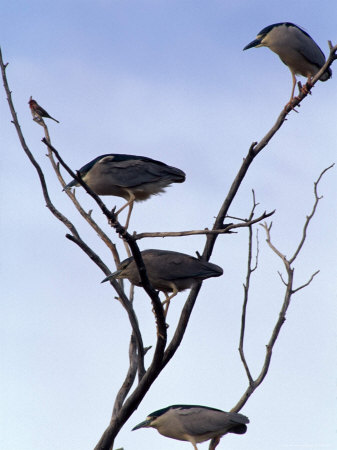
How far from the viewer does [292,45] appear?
8.08 m

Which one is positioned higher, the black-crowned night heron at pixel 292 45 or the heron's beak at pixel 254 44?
the black-crowned night heron at pixel 292 45

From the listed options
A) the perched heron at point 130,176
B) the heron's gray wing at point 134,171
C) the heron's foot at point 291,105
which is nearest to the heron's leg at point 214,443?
the perched heron at point 130,176

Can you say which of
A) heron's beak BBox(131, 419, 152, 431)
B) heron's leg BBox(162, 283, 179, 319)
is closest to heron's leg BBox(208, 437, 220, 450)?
heron's beak BBox(131, 419, 152, 431)

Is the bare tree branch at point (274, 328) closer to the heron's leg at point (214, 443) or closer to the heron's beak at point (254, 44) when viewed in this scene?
the heron's leg at point (214, 443)

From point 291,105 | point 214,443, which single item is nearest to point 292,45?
point 291,105

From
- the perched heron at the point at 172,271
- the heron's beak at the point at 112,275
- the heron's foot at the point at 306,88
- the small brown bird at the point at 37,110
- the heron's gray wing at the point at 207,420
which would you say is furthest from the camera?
the heron's foot at the point at 306,88

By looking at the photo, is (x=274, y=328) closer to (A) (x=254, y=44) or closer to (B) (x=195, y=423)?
(B) (x=195, y=423)

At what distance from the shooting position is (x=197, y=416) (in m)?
6.66

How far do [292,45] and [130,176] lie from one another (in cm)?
299

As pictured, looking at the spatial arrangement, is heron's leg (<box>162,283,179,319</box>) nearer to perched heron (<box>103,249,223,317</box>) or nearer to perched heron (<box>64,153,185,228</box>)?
perched heron (<box>103,249,223,317</box>)

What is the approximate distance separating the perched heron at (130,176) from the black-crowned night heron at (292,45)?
7.86 ft

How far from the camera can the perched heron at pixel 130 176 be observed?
6.55 m

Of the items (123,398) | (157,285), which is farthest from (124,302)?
(123,398)

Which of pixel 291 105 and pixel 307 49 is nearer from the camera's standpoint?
pixel 291 105
